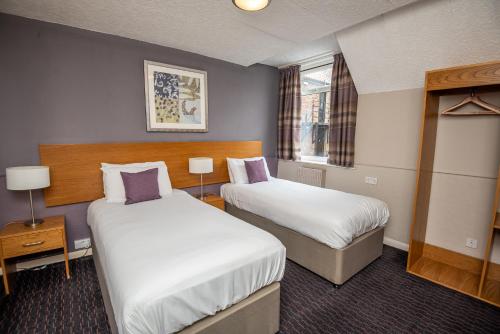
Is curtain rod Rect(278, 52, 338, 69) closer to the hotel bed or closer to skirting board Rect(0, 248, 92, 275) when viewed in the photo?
the hotel bed

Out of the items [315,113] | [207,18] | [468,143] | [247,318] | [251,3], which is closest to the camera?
[247,318]

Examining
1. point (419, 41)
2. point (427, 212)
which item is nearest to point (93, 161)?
point (419, 41)

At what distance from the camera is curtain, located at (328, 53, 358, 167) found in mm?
3365

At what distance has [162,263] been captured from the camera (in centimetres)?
130

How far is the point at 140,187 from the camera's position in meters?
2.54

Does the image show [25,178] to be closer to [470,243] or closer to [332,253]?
[332,253]

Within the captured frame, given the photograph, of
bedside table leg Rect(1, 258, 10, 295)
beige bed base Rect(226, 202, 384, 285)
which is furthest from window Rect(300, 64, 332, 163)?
bedside table leg Rect(1, 258, 10, 295)

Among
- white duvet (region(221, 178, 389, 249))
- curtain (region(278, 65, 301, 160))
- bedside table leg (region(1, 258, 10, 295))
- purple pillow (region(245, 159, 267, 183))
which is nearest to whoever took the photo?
bedside table leg (region(1, 258, 10, 295))

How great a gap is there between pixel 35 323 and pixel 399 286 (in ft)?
10.0

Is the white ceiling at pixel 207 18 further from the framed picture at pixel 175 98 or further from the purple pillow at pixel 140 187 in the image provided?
the purple pillow at pixel 140 187

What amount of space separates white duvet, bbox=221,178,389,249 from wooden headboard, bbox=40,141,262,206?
85 cm

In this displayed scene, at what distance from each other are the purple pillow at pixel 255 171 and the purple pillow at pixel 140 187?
1.43 metres

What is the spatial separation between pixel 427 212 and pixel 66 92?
168 inches

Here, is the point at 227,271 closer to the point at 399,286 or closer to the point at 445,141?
the point at 399,286
